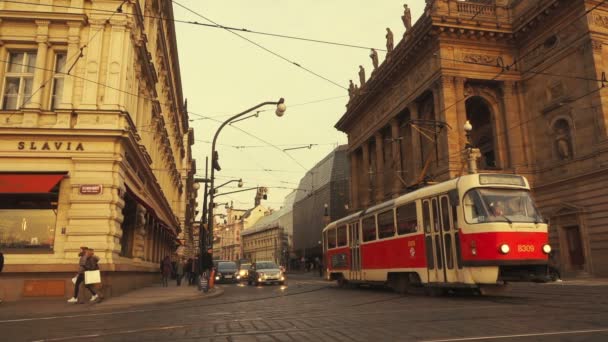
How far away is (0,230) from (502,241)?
15.0 m

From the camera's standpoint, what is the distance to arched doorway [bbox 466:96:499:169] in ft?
121

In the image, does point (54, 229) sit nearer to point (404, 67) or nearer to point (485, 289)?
point (485, 289)

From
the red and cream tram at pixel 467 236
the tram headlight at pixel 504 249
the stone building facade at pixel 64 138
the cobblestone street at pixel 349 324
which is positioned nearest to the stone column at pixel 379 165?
the red and cream tram at pixel 467 236

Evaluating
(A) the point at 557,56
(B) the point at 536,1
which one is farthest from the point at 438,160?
(B) the point at 536,1

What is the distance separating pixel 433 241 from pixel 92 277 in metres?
9.67

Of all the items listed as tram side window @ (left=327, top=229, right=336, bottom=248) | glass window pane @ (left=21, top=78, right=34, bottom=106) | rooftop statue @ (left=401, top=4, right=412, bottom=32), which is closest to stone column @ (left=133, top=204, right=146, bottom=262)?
glass window pane @ (left=21, top=78, right=34, bottom=106)

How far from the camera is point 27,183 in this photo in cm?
1451

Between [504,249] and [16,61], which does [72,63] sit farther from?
[504,249]

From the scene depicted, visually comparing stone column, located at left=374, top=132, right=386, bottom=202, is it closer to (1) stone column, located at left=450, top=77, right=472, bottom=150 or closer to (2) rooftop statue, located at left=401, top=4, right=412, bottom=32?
(2) rooftop statue, located at left=401, top=4, right=412, bottom=32

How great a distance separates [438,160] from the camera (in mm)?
31688

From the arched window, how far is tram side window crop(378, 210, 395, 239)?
17803 millimetres

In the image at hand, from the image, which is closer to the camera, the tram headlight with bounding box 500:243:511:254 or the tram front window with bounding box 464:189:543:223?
the tram headlight with bounding box 500:243:511:254

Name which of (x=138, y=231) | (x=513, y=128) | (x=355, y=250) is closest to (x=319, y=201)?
(x=513, y=128)

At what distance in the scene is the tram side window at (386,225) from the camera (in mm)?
15645
